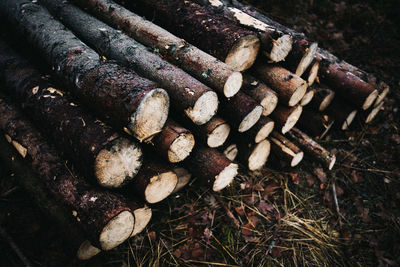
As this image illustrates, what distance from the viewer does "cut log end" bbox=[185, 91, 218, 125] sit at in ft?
6.69

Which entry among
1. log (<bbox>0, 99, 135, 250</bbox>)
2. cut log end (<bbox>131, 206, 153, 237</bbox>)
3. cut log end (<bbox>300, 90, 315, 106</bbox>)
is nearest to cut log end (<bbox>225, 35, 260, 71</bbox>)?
cut log end (<bbox>300, 90, 315, 106</bbox>)

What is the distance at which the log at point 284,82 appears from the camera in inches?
104

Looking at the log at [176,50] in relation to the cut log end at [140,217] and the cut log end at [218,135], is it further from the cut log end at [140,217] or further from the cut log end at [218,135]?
the cut log end at [140,217]

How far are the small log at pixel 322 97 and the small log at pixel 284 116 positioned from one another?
1.54 ft

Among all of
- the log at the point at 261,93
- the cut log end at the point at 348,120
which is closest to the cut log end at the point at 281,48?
the log at the point at 261,93

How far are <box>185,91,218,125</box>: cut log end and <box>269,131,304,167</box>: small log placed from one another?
1210 millimetres

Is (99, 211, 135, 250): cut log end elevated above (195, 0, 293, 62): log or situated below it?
below

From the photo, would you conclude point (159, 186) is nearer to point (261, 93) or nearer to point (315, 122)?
point (261, 93)

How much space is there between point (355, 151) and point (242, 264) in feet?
7.95

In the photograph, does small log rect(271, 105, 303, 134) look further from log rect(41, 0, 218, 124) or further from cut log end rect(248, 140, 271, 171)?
log rect(41, 0, 218, 124)

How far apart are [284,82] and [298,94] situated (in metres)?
0.21

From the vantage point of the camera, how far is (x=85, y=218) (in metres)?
1.85

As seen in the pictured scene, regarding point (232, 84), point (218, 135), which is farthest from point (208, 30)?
point (218, 135)

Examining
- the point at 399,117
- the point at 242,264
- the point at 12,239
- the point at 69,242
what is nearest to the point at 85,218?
the point at 69,242
